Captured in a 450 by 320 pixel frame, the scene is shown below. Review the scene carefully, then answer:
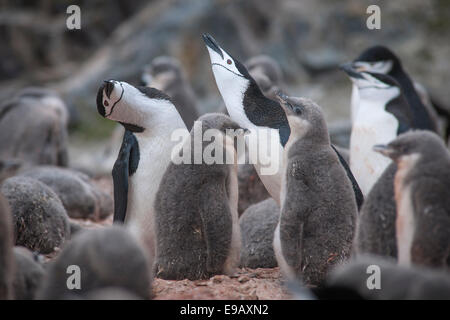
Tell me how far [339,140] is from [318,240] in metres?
5.26

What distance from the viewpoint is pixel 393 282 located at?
3027 mm

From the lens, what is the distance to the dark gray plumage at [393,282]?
9.45 ft

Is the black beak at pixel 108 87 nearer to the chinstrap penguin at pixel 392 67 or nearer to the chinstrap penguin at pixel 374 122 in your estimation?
the chinstrap penguin at pixel 374 122

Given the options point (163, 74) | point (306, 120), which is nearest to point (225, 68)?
point (306, 120)

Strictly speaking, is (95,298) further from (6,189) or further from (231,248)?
(6,189)

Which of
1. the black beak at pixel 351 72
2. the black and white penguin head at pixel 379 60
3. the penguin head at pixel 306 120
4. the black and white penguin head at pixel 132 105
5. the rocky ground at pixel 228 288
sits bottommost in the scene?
the rocky ground at pixel 228 288

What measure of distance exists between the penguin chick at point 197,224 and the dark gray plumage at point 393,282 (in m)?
1.33

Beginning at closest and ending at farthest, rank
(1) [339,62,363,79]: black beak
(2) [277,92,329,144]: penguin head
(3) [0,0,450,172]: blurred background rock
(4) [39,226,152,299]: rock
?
(4) [39,226,152,299]: rock, (2) [277,92,329,144]: penguin head, (1) [339,62,363,79]: black beak, (3) [0,0,450,172]: blurred background rock

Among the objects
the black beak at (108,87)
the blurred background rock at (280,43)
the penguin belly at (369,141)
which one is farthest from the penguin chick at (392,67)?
the blurred background rock at (280,43)

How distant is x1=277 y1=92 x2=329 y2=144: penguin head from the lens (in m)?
4.45

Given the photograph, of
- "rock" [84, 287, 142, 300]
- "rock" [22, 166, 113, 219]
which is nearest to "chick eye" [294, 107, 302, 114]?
"rock" [84, 287, 142, 300]

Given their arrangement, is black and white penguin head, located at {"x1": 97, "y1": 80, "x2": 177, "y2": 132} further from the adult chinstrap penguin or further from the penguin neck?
the penguin neck

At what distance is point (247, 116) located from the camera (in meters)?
5.36

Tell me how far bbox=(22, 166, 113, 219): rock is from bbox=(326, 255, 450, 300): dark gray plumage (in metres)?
4.15
